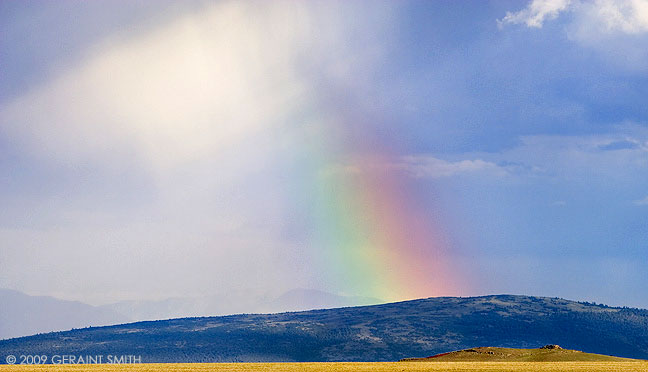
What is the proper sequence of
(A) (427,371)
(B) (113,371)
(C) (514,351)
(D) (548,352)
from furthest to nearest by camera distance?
(C) (514,351) → (D) (548,352) → (A) (427,371) → (B) (113,371)

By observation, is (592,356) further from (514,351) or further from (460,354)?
(460,354)

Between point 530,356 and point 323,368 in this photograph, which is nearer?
point 323,368

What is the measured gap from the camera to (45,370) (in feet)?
325

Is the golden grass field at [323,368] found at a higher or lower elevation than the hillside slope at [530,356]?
lower

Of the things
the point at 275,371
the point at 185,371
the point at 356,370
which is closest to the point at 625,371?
the point at 356,370

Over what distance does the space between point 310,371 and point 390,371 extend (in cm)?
1307

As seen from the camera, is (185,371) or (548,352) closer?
(185,371)

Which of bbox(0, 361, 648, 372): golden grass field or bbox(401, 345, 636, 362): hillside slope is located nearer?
bbox(0, 361, 648, 372): golden grass field

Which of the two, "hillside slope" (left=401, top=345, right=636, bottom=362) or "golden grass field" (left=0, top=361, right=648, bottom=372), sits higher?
"hillside slope" (left=401, top=345, right=636, bottom=362)

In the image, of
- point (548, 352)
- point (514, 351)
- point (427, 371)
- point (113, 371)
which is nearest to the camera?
point (113, 371)

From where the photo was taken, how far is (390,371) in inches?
4104

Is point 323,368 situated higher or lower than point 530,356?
lower

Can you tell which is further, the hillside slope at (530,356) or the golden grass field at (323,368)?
the hillside slope at (530,356)

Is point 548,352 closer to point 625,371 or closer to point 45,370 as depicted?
point 625,371
